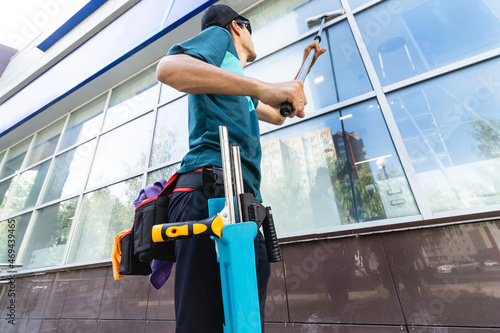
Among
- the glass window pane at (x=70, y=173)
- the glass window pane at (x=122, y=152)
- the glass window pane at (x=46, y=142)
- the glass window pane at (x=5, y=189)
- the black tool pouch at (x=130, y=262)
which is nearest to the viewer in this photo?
the black tool pouch at (x=130, y=262)

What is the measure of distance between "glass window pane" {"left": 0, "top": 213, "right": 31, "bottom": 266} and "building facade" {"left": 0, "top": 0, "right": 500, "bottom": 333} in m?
0.29

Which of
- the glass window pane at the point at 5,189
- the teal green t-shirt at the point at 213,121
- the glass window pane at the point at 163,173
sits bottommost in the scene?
the teal green t-shirt at the point at 213,121

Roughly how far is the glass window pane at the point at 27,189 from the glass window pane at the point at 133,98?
2196mm

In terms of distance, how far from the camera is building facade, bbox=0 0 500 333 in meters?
1.45

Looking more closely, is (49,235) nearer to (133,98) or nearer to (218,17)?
(133,98)

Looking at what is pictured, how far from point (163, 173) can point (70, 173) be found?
280 cm

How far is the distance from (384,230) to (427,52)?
162cm

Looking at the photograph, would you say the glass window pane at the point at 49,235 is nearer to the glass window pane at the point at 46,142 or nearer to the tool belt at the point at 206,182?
the glass window pane at the point at 46,142

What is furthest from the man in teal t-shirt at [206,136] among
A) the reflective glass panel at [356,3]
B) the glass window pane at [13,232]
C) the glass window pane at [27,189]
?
the glass window pane at [27,189]

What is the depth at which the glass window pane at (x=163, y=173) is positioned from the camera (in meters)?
3.21

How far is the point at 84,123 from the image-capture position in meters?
5.25

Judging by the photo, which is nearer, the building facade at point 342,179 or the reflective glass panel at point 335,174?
the building facade at point 342,179

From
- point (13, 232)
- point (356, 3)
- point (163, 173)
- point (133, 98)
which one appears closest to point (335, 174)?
point (356, 3)

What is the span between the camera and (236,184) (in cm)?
73
